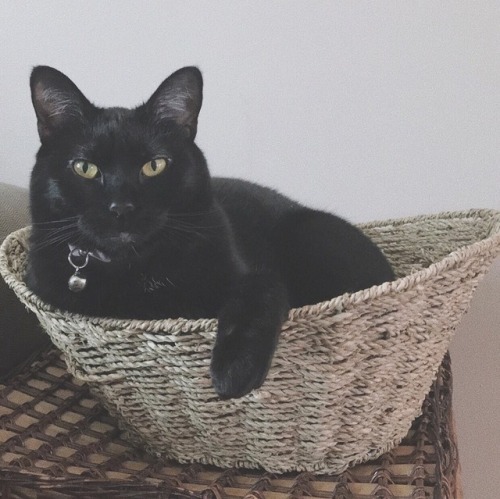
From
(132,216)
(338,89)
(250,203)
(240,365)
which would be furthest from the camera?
(338,89)

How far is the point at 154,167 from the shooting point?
0.75m

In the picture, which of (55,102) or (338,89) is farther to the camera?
(338,89)

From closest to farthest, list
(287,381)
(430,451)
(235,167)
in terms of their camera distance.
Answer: (287,381), (430,451), (235,167)

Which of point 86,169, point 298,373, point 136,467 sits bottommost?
point 136,467

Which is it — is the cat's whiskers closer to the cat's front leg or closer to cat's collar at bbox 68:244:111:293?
cat's collar at bbox 68:244:111:293

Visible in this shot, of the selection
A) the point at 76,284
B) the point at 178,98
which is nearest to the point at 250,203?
the point at 178,98

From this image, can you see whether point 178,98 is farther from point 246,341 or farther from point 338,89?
point 338,89

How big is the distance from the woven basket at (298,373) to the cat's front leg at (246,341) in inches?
0.8

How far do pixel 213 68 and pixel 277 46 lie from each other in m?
0.15

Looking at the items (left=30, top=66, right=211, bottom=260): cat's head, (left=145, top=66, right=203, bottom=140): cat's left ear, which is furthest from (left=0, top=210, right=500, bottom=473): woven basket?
(left=145, top=66, right=203, bottom=140): cat's left ear

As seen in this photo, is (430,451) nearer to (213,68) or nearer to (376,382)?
(376,382)

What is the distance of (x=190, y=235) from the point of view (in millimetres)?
781

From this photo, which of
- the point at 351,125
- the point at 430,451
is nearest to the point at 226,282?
the point at 430,451

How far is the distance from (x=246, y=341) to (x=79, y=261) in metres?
0.27
